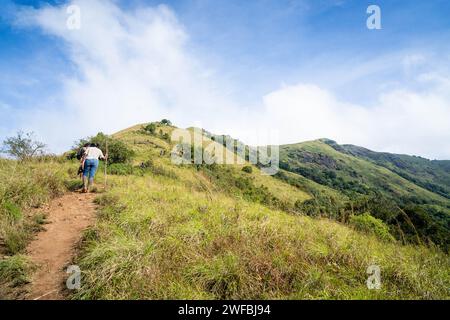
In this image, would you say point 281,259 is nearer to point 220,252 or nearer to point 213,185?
point 220,252

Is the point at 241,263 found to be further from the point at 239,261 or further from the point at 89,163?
the point at 89,163

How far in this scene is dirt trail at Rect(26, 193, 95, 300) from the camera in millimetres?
3824

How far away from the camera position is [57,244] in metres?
5.32

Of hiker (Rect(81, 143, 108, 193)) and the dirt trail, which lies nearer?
the dirt trail

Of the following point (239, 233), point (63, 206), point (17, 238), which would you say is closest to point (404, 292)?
point (239, 233)

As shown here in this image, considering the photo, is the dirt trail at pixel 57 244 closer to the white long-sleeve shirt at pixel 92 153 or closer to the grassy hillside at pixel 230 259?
the grassy hillside at pixel 230 259

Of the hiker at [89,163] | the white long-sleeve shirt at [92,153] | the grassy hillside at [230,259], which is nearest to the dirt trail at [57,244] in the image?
the grassy hillside at [230,259]

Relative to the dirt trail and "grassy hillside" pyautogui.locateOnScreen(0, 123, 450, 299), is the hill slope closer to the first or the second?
"grassy hillside" pyautogui.locateOnScreen(0, 123, 450, 299)

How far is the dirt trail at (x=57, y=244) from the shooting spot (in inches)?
151

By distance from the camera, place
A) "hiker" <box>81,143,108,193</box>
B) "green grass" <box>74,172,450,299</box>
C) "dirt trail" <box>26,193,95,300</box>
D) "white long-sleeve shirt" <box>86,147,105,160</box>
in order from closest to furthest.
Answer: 1. "green grass" <box>74,172,450,299</box>
2. "dirt trail" <box>26,193,95,300</box>
3. "hiker" <box>81,143,108,193</box>
4. "white long-sleeve shirt" <box>86,147,105,160</box>

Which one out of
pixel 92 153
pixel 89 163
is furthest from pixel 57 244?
pixel 92 153

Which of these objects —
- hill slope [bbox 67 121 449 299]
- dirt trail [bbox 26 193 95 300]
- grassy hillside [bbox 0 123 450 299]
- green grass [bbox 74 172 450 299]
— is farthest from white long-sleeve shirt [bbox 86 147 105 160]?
green grass [bbox 74 172 450 299]

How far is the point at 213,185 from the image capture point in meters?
8.83

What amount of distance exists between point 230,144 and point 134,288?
11769cm
